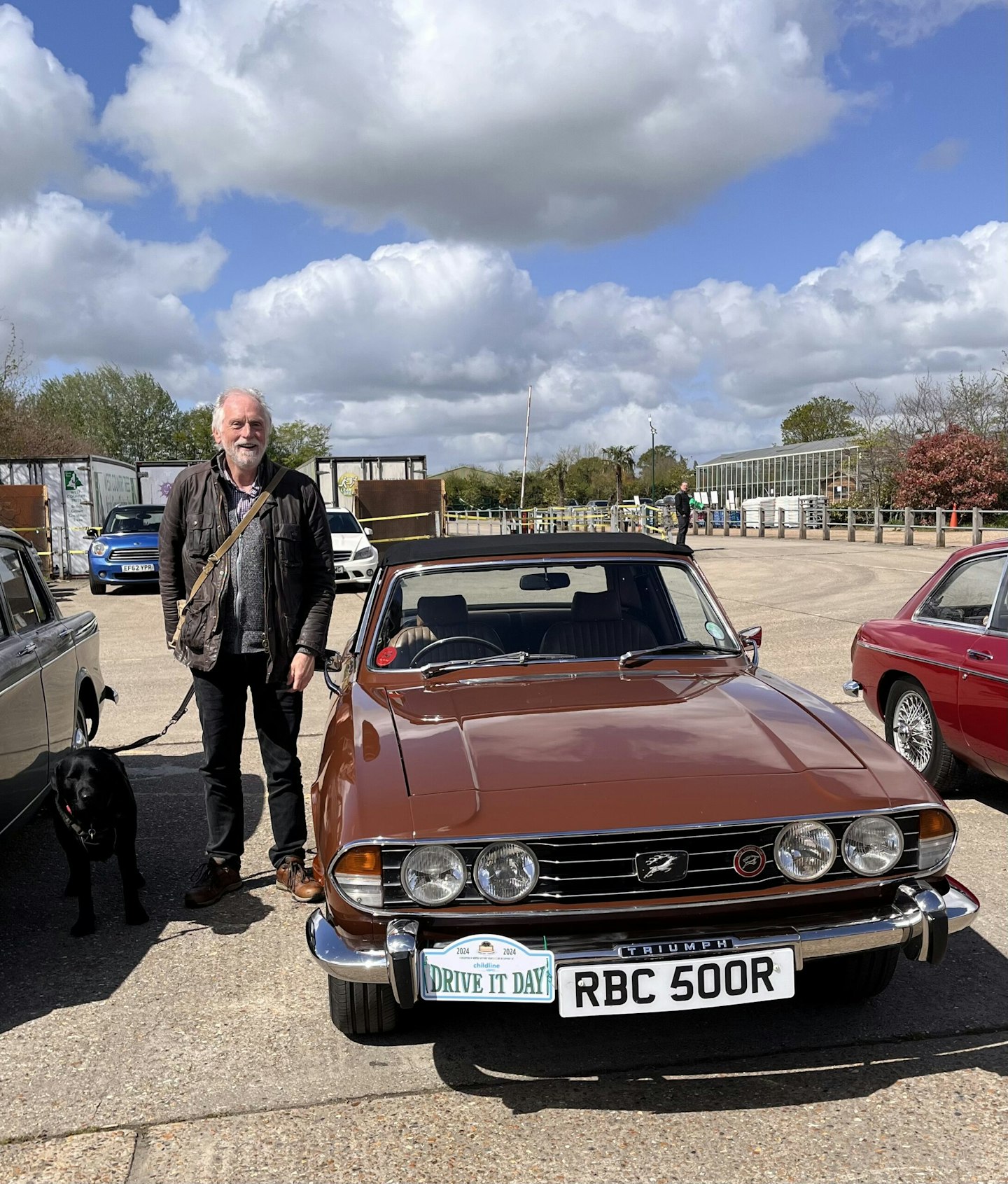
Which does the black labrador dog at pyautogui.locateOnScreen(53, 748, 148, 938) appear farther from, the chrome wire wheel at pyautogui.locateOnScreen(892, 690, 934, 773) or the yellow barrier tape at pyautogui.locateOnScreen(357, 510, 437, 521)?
the yellow barrier tape at pyautogui.locateOnScreen(357, 510, 437, 521)

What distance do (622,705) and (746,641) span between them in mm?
1106

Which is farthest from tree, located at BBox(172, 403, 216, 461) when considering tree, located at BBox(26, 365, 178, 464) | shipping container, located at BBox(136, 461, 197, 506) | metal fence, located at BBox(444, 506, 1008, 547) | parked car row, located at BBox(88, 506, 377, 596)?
parked car row, located at BBox(88, 506, 377, 596)

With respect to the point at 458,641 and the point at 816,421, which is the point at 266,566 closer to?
the point at 458,641

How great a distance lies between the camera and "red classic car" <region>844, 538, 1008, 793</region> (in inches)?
207

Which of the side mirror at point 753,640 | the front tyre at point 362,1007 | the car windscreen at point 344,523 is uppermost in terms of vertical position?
the side mirror at point 753,640

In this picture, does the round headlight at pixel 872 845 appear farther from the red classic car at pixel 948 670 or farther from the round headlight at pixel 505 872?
the red classic car at pixel 948 670

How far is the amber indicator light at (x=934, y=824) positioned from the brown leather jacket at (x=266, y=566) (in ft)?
7.84

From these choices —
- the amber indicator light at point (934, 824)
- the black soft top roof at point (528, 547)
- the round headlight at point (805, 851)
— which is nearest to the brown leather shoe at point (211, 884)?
the black soft top roof at point (528, 547)

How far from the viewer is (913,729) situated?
6055 mm

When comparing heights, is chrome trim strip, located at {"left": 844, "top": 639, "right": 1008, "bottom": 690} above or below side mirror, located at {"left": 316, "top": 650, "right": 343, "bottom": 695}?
below

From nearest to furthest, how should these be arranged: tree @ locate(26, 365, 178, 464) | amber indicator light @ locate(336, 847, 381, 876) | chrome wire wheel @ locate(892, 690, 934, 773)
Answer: amber indicator light @ locate(336, 847, 381, 876) < chrome wire wheel @ locate(892, 690, 934, 773) < tree @ locate(26, 365, 178, 464)

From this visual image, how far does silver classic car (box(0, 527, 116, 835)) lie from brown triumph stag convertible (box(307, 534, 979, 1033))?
1.75 meters

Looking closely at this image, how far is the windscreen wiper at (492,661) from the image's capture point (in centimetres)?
423

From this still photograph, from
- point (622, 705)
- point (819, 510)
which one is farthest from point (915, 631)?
point (819, 510)
